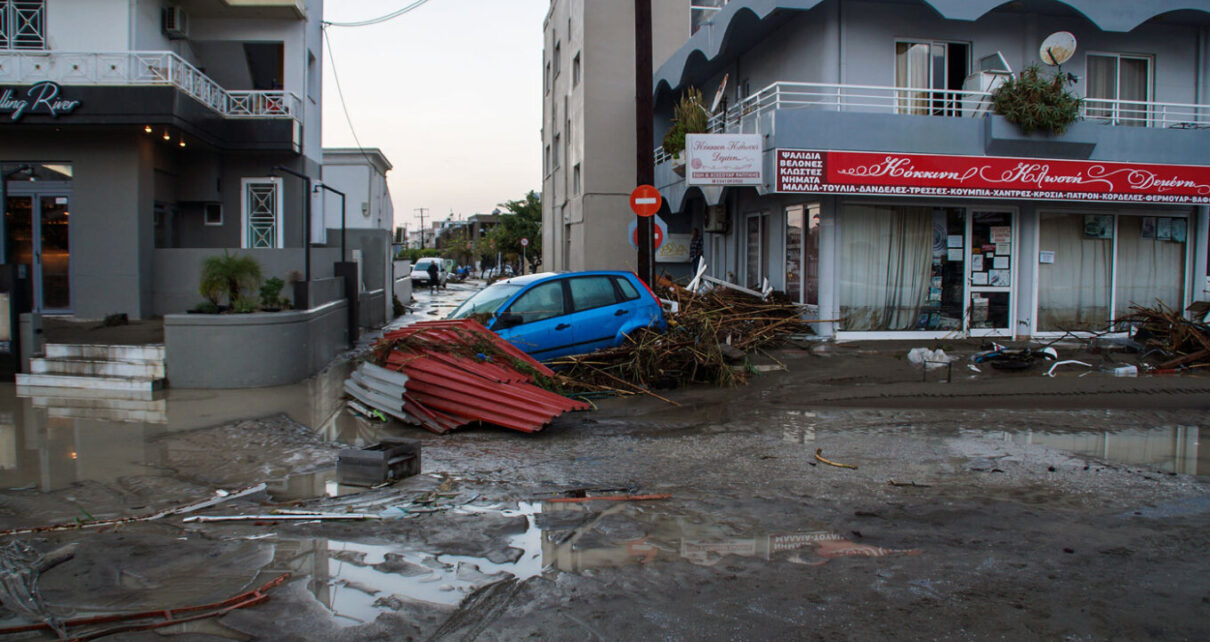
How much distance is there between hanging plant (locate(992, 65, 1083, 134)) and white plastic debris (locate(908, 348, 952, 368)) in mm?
5107

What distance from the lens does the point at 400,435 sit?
8562 mm

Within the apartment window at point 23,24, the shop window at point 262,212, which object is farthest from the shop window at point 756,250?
the apartment window at point 23,24

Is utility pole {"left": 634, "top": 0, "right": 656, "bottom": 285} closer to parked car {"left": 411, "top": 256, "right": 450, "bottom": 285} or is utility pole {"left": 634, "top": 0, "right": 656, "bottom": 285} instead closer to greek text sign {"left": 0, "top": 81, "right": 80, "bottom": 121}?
greek text sign {"left": 0, "top": 81, "right": 80, "bottom": 121}

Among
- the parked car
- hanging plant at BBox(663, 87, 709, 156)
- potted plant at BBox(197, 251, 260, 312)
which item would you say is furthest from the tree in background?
potted plant at BBox(197, 251, 260, 312)

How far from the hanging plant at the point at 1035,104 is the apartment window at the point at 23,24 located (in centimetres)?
1786

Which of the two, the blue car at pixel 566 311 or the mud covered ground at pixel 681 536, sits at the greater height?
the blue car at pixel 566 311

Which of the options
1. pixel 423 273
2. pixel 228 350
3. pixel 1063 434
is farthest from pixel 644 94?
pixel 423 273

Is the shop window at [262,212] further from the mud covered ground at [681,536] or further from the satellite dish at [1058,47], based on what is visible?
the satellite dish at [1058,47]

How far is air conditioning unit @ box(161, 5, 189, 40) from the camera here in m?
17.5

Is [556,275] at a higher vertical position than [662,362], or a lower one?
higher

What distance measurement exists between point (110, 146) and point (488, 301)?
8.90 metres

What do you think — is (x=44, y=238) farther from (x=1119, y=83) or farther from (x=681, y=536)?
(x=1119, y=83)

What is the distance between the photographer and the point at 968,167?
14539 mm

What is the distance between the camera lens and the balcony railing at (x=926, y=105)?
15.1 metres
